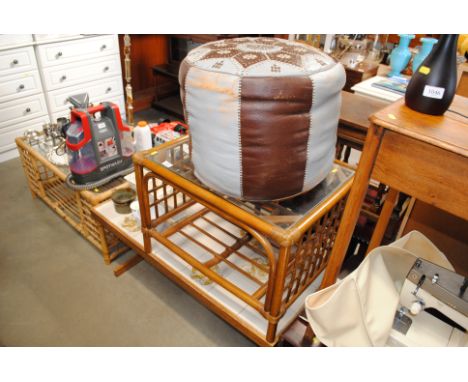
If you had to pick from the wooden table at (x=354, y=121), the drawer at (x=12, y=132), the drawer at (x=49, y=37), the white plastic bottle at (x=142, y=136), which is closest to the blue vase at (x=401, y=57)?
the wooden table at (x=354, y=121)

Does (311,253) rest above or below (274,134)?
below

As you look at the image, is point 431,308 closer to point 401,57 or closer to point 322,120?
point 322,120

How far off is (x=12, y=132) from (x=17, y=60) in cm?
57

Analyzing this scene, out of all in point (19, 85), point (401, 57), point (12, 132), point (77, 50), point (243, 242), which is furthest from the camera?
point (77, 50)

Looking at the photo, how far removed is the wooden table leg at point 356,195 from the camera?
2.50ft

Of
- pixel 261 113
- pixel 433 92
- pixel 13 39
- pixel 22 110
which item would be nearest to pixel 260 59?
pixel 261 113

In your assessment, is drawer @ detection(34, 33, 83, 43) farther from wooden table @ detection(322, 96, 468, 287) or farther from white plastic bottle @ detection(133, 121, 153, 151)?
wooden table @ detection(322, 96, 468, 287)

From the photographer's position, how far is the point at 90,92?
3.24 metres

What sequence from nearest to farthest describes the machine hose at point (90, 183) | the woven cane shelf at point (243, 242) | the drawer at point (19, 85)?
the woven cane shelf at point (243, 242) → the machine hose at point (90, 183) → the drawer at point (19, 85)

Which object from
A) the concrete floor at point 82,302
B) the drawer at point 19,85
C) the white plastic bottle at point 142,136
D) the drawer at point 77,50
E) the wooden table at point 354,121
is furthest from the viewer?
the drawer at point 77,50

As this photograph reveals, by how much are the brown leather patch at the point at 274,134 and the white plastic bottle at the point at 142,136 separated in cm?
115

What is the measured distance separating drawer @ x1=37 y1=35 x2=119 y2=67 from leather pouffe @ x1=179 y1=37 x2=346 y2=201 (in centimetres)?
236

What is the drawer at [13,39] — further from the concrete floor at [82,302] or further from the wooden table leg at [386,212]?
the wooden table leg at [386,212]

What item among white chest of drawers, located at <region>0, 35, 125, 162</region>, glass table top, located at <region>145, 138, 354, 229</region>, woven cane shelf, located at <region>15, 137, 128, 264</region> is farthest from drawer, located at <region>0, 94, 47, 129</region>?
glass table top, located at <region>145, 138, 354, 229</region>
